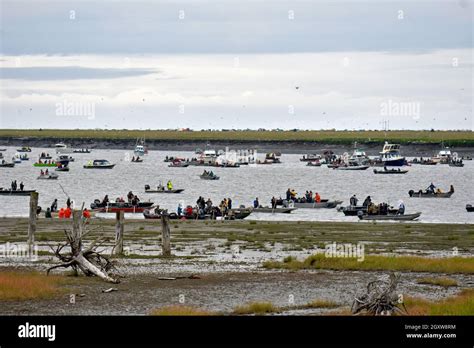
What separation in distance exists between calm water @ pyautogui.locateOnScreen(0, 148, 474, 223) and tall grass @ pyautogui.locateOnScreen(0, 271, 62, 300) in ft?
131

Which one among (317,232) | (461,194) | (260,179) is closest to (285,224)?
(317,232)

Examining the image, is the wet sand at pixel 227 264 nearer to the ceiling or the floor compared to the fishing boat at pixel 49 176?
nearer to the ceiling

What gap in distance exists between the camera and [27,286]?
31266mm

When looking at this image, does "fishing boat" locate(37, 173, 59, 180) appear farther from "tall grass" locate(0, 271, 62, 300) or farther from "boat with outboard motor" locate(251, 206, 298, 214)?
"tall grass" locate(0, 271, 62, 300)

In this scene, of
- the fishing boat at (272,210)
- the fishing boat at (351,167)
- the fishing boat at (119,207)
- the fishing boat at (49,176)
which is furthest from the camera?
the fishing boat at (351,167)

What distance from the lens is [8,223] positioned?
59906 mm

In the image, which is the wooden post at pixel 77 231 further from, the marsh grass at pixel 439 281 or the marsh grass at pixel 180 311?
the marsh grass at pixel 439 281

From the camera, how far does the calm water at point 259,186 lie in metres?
86.5

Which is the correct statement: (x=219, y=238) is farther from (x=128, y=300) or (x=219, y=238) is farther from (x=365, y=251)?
(x=128, y=300)

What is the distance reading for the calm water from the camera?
8652cm

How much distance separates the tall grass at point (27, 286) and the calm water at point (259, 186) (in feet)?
131

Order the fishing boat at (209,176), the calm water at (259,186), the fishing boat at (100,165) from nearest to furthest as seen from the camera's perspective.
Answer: the calm water at (259,186) → the fishing boat at (209,176) → the fishing boat at (100,165)

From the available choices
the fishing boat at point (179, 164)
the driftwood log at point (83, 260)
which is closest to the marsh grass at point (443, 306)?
the driftwood log at point (83, 260)

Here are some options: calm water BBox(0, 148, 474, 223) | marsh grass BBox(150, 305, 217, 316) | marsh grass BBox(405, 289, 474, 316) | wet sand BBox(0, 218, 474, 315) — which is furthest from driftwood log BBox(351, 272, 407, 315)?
calm water BBox(0, 148, 474, 223)
